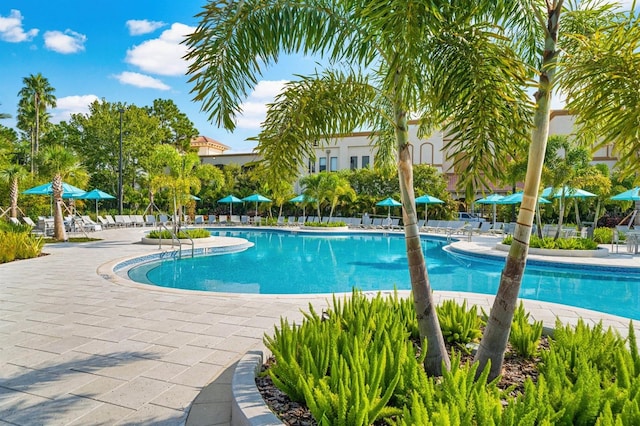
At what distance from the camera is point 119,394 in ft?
12.0

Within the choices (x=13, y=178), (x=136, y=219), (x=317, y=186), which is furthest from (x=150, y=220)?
(x=317, y=186)

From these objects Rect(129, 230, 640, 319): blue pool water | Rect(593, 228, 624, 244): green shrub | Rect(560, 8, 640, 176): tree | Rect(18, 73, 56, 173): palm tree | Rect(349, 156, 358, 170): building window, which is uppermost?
Rect(18, 73, 56, 173): palm tree

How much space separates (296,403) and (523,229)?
228cm

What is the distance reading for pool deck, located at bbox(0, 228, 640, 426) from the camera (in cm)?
344

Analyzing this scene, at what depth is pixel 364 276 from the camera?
12.2m

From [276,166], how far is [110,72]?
18.2m

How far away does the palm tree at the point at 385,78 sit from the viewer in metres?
3.08

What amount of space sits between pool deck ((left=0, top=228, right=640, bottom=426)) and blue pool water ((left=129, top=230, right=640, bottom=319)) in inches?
101

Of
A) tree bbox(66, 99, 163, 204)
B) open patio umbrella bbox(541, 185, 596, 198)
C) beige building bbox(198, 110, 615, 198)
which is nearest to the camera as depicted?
open patio umbrella bbox(541, 185, 596, 198)

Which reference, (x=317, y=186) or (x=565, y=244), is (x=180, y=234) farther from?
(x=565, y=244)

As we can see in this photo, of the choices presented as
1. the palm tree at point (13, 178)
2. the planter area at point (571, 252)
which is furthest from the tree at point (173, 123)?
the planter area at point (571, 252)

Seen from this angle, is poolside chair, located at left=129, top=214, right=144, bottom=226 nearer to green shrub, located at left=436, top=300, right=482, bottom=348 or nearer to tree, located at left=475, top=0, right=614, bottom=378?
green shrub, located at left=436, top=300, right=482, bottom=348

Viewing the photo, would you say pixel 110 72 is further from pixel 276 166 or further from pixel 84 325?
pixel 276 166

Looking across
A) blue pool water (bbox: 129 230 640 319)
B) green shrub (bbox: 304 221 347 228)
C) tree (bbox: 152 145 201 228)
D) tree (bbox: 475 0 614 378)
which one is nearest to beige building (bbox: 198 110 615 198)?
green shrub (bbox: 304 221 347 228)
